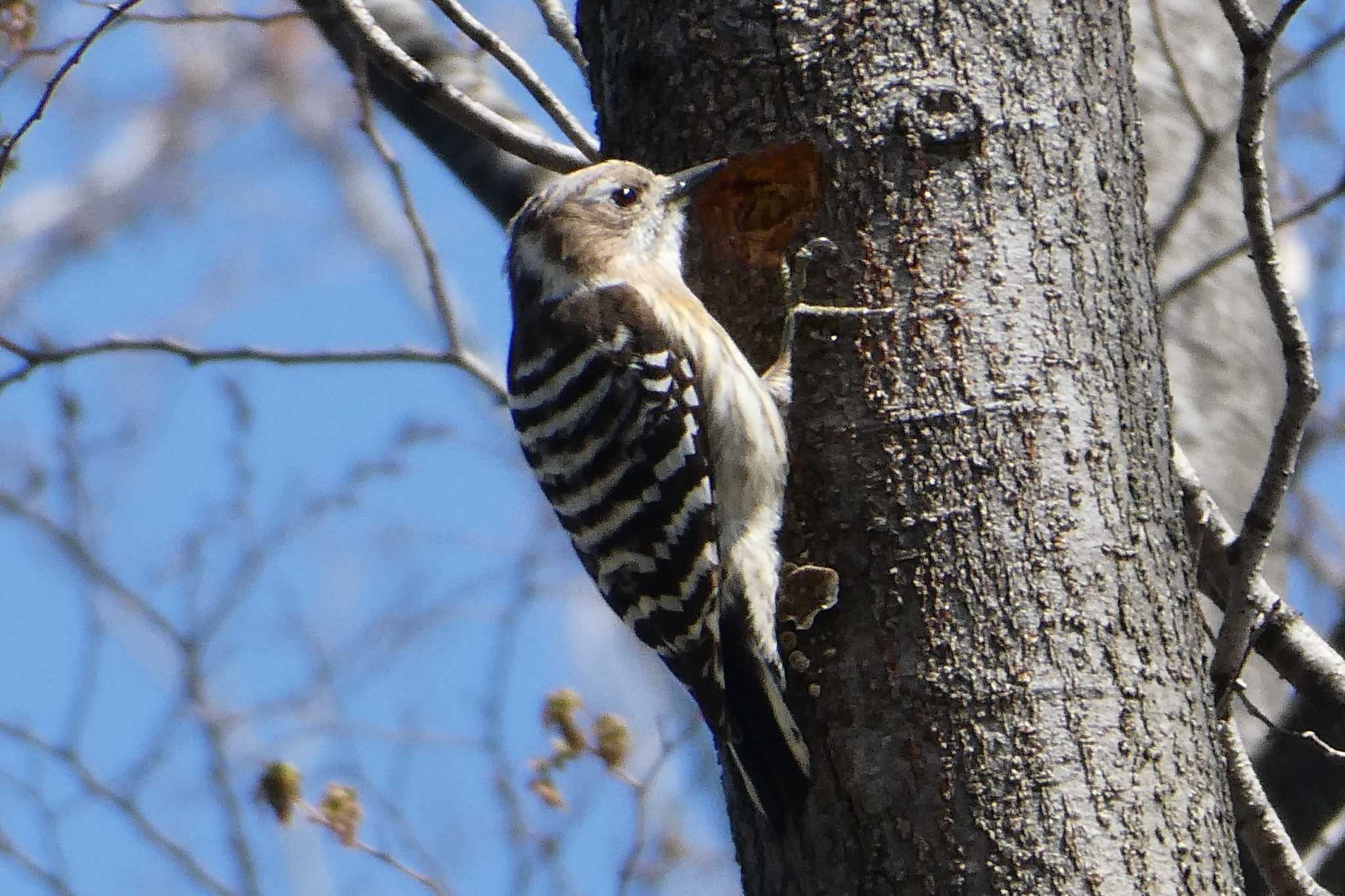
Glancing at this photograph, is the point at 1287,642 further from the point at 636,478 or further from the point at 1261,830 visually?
the point at 636,478

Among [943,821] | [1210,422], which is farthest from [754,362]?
[1210,422]

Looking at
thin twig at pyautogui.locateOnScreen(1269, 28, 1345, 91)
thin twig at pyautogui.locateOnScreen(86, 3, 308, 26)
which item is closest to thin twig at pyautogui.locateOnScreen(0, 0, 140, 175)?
thin twig at pyautogui.locateOnScreen(86, 3, 308, 26)

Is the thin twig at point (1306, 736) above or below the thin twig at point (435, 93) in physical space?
below

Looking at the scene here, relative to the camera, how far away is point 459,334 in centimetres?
528

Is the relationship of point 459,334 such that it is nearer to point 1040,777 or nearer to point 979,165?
point 979,165

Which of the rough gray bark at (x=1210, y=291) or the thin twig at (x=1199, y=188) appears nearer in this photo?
the thin twig at (x=1199, y=188)

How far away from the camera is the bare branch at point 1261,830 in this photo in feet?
11.7

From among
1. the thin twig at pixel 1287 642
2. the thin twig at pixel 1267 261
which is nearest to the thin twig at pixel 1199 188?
the thin twig at pixel 1287 642

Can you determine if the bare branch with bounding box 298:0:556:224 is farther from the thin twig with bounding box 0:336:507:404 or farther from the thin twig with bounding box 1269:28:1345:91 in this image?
the thin twig with bounding box 1269:28:1345:91

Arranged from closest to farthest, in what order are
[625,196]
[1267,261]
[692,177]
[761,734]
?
[1267,261] < [761,734] < [692,177] < [625,196]

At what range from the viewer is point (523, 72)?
4.34 meters

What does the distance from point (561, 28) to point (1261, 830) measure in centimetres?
291

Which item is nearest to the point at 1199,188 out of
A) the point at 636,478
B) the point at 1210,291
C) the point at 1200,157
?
the point at 1200,157

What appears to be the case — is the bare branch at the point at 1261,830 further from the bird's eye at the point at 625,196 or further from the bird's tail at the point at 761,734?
the bird's eye at the point at 625,196
